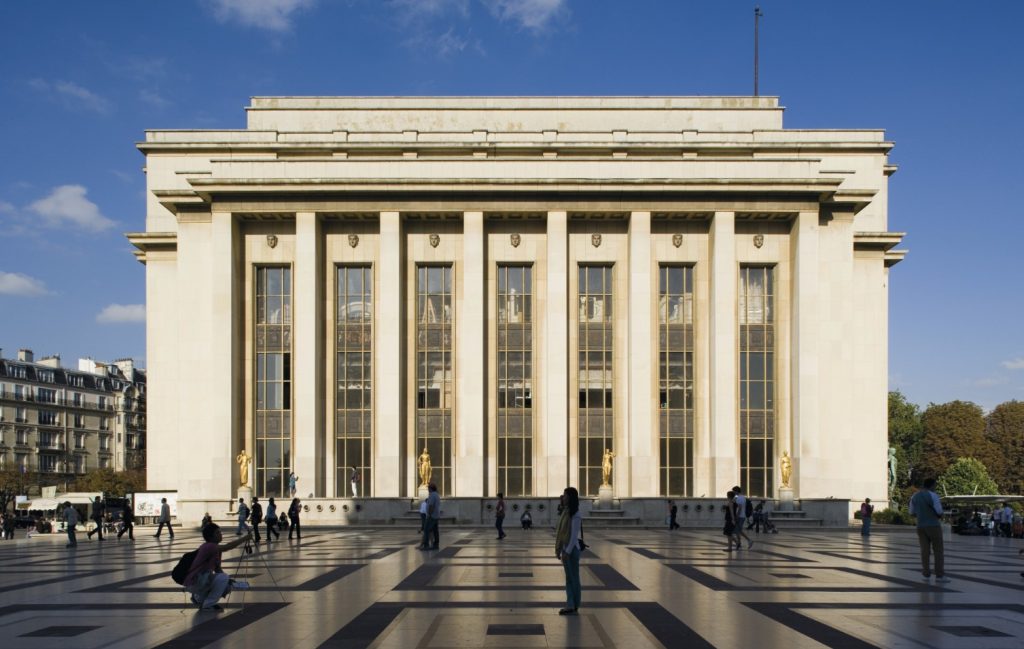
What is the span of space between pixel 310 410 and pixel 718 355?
23.2 metres

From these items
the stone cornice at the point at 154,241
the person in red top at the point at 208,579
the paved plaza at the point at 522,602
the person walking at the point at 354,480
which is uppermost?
the stone cornice at the point at 154,241

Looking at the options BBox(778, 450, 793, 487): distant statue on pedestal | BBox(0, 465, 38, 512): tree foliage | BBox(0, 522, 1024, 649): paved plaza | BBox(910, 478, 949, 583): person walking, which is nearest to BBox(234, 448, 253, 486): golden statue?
BBox(0, 522, 1024, 649): paved plaza

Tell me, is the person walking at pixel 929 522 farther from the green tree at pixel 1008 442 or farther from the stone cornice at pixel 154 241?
the green tree at pixel 1008 442

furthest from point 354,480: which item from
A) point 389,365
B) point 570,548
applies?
point 570,548

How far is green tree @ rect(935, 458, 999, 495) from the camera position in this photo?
93625 mm

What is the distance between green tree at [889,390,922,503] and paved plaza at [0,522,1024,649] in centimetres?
8777

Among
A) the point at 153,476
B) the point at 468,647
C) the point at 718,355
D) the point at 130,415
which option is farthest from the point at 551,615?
the point at 130,415

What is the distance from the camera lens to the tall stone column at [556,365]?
169ft

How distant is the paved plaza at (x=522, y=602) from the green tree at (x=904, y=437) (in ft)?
288

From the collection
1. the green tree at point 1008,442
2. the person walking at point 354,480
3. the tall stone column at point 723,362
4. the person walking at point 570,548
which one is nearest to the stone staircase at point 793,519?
the tall stone column at point 723,362

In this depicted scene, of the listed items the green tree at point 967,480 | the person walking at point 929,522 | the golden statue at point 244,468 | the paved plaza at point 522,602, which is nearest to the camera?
the paved plaza at point 522,602

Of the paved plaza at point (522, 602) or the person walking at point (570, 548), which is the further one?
the person walking at point (570, 548)

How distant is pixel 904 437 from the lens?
356 feet

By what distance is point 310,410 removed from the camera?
51188mm
